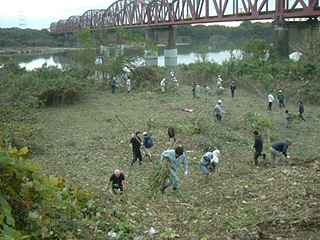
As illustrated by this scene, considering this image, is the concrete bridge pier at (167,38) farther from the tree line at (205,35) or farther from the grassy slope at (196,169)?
the grassy slope at (196,169)

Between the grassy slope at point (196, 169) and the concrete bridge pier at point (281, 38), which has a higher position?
the concrete bridge pier at point (281, 38)

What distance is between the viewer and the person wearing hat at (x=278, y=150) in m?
10.2

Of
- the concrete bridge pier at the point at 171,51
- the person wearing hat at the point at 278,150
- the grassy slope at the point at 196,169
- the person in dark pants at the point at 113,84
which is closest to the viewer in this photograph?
the grassy slope at the point at 196,169

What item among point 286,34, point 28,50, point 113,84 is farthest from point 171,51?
point 28,50

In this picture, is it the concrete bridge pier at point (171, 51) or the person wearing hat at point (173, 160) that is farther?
the concrete bridge pier at point (171, 51)

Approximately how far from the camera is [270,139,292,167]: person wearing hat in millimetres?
10156

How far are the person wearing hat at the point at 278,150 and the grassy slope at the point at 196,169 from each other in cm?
39

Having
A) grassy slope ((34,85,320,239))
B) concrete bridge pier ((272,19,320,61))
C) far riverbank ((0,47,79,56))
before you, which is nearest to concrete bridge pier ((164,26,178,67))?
concrete bridge pier ((272,19,320,61))

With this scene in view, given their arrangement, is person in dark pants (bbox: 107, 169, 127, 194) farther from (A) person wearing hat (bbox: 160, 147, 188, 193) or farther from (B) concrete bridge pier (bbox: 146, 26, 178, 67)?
(B) concrete bridge pier (bbox: 146, 26, 178, 67)

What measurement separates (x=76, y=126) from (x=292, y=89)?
55.4 feet

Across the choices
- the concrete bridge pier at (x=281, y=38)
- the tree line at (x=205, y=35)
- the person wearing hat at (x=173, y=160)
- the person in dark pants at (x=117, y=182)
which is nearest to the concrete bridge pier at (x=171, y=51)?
the tree line at (x=205, y=35)

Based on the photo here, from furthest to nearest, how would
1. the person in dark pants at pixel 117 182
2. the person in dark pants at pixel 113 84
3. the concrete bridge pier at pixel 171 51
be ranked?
the concrete bridge pier at pixel 171 51 → the person in dark pants at pixel 113 84 → the person in dark pants at pixel 117 182

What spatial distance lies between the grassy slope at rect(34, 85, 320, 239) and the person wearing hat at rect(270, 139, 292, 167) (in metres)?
0.39

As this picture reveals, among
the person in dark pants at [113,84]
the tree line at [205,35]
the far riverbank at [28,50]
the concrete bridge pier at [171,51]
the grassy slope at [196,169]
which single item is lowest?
the grassy slope at [196,169]
